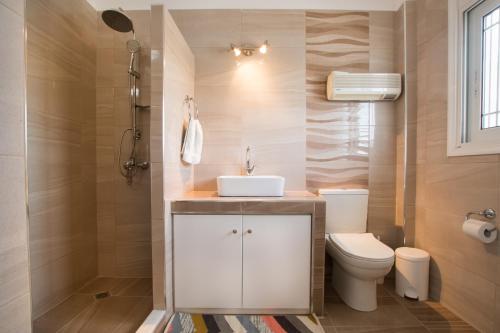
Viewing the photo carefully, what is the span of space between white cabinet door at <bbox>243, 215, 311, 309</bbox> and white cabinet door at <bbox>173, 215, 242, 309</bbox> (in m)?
0.08

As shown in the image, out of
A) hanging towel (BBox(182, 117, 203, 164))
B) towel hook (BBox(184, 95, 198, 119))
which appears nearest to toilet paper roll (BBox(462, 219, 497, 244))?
hanging towel (BBox(182, 117, 203, 164))

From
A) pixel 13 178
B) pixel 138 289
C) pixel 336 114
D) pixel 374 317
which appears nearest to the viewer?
pixel 13 178

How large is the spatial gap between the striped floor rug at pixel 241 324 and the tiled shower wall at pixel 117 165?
29.8 inches

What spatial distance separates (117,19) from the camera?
Answer: 1.72 meters

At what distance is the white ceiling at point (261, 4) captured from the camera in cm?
205

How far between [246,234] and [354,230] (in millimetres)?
965

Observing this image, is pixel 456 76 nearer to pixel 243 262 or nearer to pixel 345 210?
pixel 345 210

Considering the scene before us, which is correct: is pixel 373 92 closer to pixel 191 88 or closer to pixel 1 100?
pixel 191 88

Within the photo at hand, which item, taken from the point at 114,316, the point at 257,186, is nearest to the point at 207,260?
the point at 257,186

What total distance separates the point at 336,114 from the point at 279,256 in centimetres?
130

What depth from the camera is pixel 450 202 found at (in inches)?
64.2

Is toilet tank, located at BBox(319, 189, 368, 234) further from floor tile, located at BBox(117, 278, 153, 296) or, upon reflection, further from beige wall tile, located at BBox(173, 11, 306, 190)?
floor tile, located at BBox(117, 278, 153, 296)

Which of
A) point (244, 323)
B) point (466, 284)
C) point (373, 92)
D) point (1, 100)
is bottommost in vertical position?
point (244, 323)

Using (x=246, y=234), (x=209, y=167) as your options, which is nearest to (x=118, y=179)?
(x=209, y=167)
